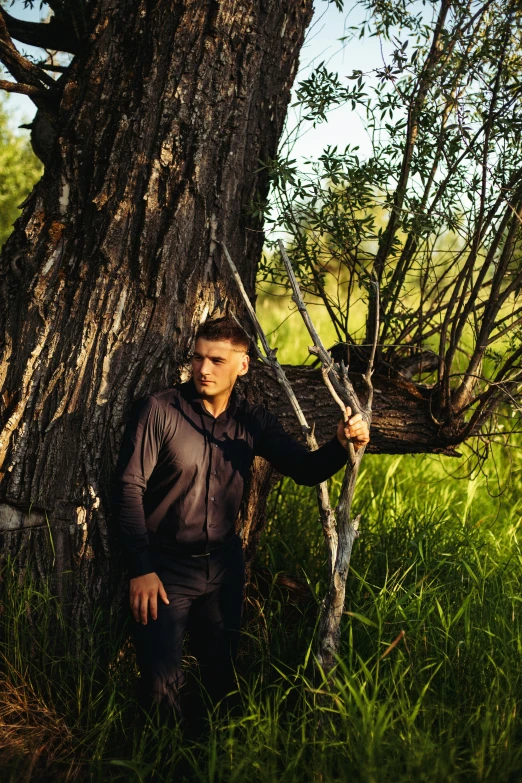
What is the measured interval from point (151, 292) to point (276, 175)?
33.4 inches

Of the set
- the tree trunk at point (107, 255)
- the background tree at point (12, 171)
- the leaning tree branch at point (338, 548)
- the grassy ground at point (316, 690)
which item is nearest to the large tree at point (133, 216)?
the tree trunk at point (107, 255)

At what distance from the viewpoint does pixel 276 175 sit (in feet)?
11.2

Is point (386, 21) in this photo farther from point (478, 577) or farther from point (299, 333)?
point (299, 333)

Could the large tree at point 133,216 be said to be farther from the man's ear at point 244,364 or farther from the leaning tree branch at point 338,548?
the leaning tree branch at point 338,548

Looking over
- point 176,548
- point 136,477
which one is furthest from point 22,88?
point 176,548

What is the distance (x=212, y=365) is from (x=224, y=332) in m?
0.16

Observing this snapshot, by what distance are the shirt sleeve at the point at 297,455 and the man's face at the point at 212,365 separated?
1.22ft

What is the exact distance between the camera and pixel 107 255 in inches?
127

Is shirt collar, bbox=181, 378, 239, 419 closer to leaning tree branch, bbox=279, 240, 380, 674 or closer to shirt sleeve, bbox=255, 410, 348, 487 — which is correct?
shirt sleeve, bbox=255, 410, 348, 487

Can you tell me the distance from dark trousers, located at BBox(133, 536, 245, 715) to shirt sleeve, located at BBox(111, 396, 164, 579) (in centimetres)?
17

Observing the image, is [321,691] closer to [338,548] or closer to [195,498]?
[338,548]

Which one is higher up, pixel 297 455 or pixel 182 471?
pixel 297 455

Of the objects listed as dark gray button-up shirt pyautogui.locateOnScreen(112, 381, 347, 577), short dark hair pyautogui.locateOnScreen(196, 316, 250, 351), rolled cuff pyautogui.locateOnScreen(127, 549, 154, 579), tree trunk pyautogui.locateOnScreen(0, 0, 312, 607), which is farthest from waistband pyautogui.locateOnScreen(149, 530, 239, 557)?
short dark hair pyautogui.locateOnScreen(196, 316, 250, 351)

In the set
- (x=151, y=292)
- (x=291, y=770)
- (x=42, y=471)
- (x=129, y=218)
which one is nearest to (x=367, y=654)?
(x=291, y=770)
